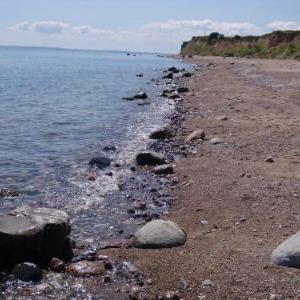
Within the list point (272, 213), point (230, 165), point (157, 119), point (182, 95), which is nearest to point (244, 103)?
point (157, 119)

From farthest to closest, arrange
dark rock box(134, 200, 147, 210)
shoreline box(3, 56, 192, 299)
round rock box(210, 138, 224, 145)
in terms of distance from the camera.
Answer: round rock box(210, 138, 224, 145) → dark rock box(134, 200, 147, 210) → shoreline box(3, 56, 192, 299)

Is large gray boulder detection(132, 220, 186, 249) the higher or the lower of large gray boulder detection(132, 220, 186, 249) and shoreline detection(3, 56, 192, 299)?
the higher

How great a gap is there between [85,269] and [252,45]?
3956 inches

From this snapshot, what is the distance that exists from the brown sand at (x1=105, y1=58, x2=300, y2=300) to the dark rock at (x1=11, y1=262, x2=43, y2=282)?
4.45 feet

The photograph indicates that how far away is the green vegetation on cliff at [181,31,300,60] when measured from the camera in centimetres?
8159

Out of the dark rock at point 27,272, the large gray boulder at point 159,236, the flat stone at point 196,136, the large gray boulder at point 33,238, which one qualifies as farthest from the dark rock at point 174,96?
the dark rock at point 27,272

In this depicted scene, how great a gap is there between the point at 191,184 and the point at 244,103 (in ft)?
45.9

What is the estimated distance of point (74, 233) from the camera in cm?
903

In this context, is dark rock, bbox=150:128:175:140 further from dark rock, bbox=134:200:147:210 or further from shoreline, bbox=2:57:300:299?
dark rock, bbox=134:200:147:210

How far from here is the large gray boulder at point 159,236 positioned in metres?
8.09

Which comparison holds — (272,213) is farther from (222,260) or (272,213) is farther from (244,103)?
(244,103)

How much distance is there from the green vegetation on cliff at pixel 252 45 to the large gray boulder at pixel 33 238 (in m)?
65.9

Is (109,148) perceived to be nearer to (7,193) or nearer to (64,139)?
(64,139)

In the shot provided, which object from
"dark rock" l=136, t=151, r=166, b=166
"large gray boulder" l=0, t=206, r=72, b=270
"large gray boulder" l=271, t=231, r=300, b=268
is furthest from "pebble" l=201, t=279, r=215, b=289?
"dark rock" l=136, t=151, r=166, b=166
